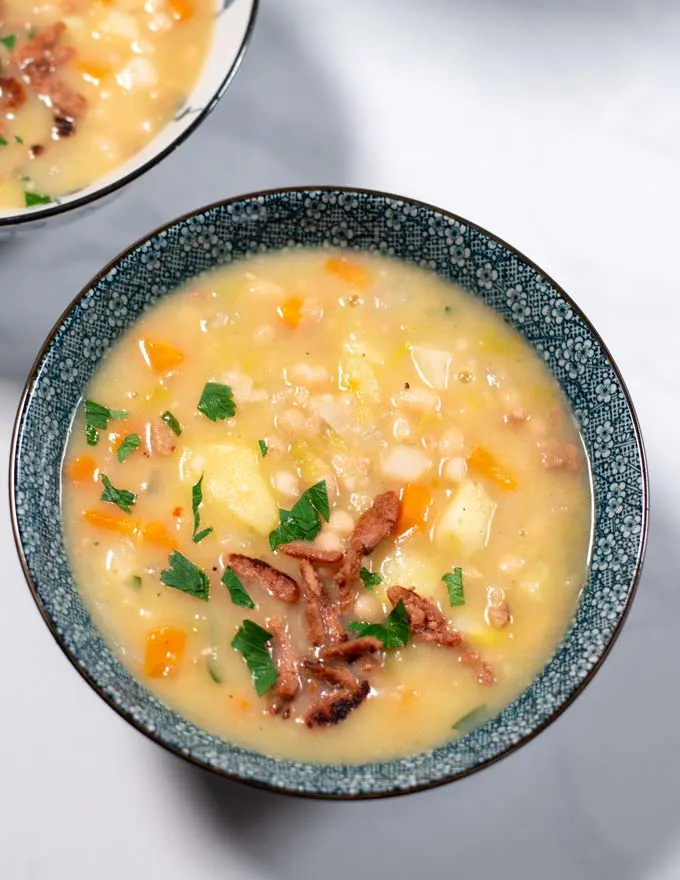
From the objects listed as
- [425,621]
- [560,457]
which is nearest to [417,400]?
[560,457]

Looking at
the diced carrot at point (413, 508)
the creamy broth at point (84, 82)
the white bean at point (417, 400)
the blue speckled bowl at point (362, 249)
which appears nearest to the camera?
the blue speckled bowl at point (362, 249)

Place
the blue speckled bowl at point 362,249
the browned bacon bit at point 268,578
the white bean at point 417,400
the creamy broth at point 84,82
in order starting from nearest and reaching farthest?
the blue speckled bowl at point 362,249 < the browned bacon bit at point 268,578 < the white bean at point 417,400 < the creamy broth at point 84,82

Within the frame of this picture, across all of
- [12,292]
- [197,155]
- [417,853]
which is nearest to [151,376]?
[12,292]

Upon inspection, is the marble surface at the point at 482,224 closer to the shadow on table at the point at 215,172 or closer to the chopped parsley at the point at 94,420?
the shadow on table at the point at 215,172

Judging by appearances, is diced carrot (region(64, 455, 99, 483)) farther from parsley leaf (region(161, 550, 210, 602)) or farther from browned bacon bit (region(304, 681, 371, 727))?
browned bacon bit (region(304, 681, 371, 727))

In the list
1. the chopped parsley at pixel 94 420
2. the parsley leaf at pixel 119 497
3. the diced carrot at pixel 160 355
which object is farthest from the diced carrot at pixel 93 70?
the parsley leaf at pixel 119 497

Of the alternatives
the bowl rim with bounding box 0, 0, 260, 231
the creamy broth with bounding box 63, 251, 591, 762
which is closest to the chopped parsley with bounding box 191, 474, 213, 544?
the creamy broth with bounding box 63, 251, 591, 762
